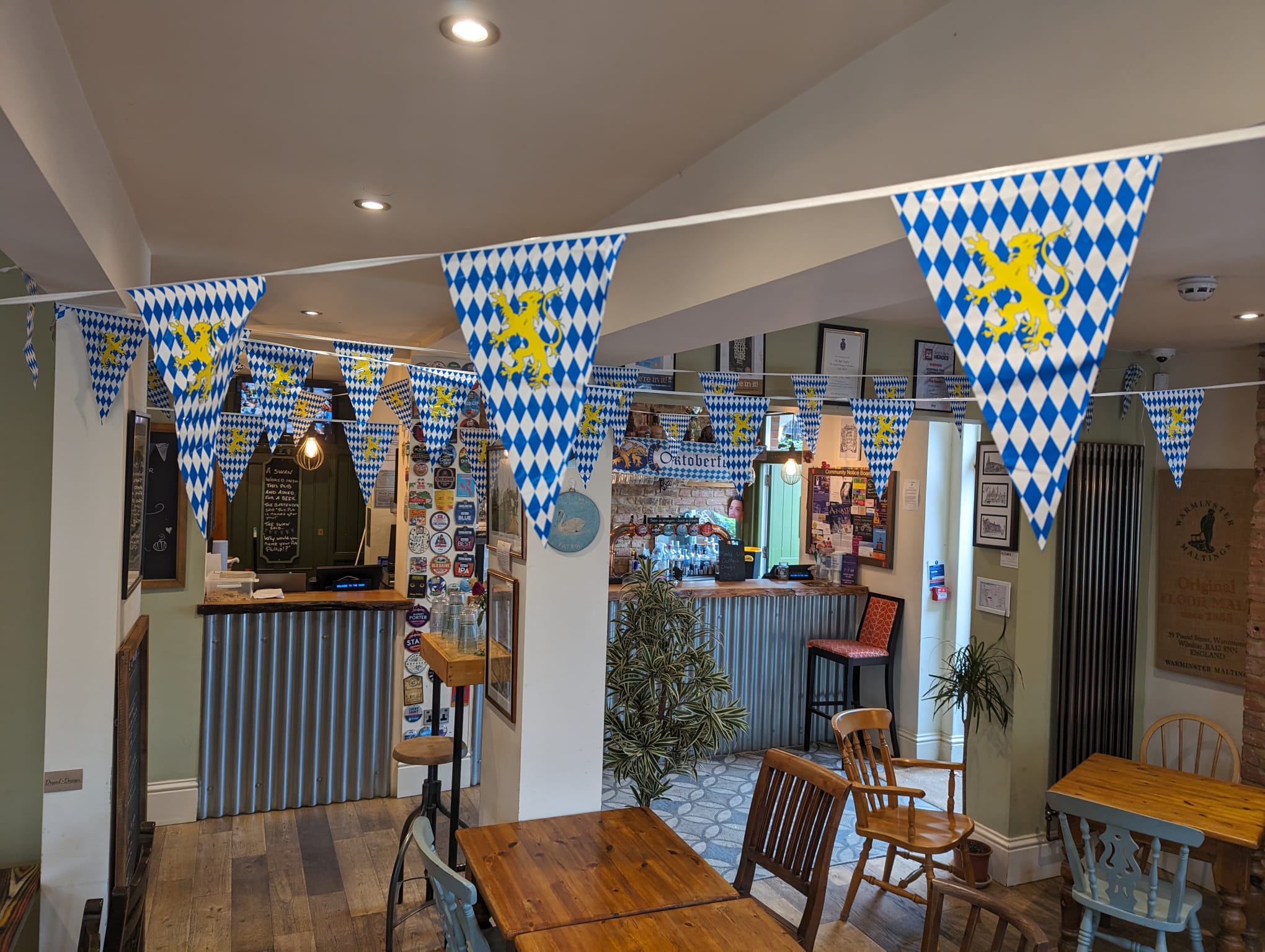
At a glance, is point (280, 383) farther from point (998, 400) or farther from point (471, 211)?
point (998, 400)

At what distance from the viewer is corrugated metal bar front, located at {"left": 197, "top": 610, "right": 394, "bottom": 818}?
4527mm

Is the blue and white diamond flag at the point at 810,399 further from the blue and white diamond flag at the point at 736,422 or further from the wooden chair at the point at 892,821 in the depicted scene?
the wooden chair at the point at 892,821

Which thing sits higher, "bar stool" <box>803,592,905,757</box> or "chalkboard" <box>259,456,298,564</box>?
"chalkboard" <box>259,456,298,564</box>

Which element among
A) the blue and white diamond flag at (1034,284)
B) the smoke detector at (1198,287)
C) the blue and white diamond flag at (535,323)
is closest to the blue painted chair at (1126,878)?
the smoke detector at (1198,287)

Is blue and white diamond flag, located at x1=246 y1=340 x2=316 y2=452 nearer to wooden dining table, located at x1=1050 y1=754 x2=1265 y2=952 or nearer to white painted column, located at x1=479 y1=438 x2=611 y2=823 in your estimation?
white painted column, located at x1=479 y1=438 x2=611 y2=823

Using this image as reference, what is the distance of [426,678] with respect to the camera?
16.4ft

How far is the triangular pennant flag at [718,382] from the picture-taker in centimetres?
369

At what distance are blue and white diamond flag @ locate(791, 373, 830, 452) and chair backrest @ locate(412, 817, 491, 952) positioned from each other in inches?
93.0

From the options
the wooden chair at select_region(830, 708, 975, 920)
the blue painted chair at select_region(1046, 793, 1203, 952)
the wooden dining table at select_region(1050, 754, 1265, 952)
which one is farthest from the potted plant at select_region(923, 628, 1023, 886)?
the blue painted chair at select_region(1046, 793, 1203, 952)

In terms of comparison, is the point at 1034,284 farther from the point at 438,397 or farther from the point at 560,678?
the point at 438,397

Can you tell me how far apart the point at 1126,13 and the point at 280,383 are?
3.09 meters

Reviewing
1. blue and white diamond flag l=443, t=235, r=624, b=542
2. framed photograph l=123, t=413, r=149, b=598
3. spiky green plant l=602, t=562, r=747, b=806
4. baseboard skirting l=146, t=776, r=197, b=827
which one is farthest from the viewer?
baseboard skirting l=146, t=776, r=197, b=827

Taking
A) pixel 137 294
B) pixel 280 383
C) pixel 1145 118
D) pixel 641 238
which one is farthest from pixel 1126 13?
pixel 280 383

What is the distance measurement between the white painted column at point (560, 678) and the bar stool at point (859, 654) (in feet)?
8.69
